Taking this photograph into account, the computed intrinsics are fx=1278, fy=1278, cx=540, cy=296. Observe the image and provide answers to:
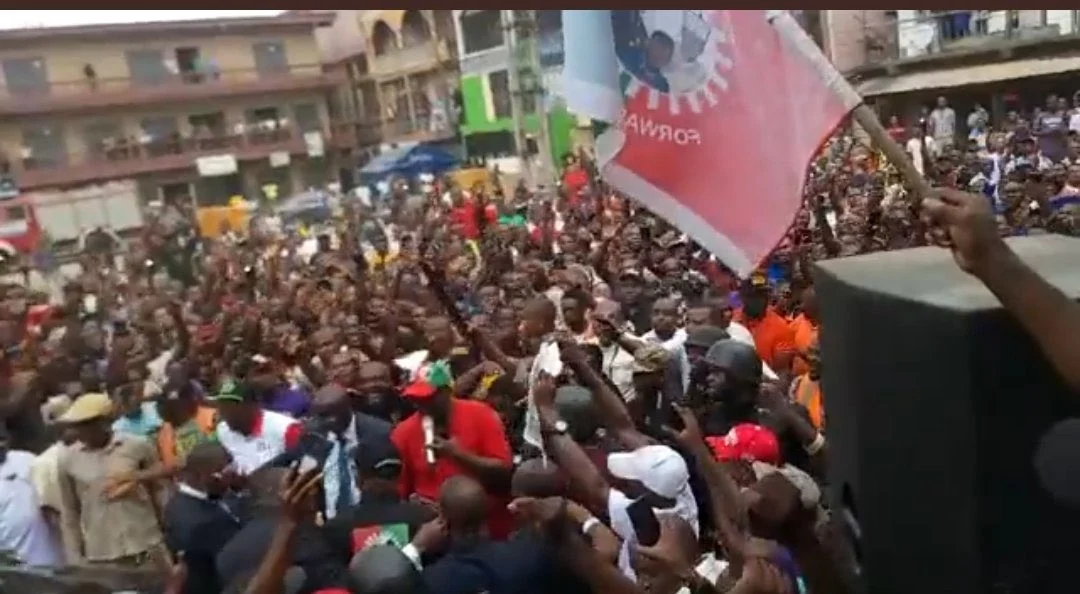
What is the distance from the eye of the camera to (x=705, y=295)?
254 inches

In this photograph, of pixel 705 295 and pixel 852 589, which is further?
pixel 705 295

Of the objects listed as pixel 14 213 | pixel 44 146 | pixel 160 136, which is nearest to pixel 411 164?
pixel 160 136

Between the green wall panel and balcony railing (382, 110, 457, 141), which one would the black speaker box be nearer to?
the green wall panel

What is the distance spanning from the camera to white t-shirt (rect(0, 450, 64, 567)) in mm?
4727

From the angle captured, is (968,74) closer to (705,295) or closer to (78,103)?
(705,295)

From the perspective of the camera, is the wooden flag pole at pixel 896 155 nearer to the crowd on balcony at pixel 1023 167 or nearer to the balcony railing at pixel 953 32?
the crowd on balcony at pixel 1023 167

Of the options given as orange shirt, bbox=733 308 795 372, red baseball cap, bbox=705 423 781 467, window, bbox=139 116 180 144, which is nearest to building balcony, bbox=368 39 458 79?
window, bbox=139 116 180 144

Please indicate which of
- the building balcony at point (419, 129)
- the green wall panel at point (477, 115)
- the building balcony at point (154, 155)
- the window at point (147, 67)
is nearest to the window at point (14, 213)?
the building balcony at point (154, 155)

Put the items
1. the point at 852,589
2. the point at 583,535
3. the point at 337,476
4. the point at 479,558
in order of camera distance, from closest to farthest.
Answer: the point at 852,589 < the point at 583,535 < the point at 479,558 < the point at 337,476

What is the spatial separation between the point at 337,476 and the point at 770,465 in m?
1.36

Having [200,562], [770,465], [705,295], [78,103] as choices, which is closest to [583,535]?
[770,465]

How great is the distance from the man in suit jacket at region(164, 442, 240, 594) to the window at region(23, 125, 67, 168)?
2973 cm

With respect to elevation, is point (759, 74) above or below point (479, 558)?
above

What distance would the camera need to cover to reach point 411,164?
29172 mm
